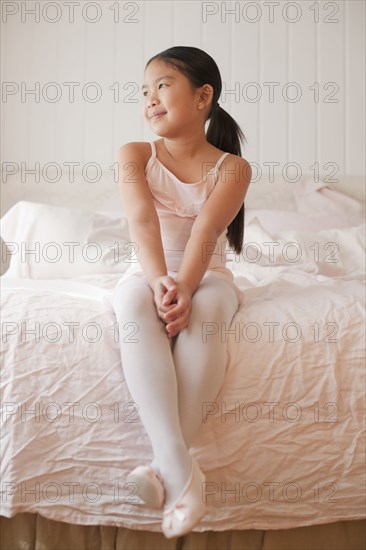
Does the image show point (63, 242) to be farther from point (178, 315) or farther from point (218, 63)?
point (218, 63)

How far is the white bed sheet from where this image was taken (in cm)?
102

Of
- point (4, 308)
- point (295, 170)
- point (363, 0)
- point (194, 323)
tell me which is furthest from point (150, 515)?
point (363, 0)

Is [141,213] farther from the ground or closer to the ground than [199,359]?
farther from the ground

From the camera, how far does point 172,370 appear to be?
100 centimetres

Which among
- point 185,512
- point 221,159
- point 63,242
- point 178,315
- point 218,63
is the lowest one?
point 185,512

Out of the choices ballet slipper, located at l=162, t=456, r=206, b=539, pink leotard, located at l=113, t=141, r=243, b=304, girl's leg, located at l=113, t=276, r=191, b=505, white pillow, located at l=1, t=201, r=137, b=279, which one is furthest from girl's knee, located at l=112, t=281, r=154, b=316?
white pillow, located at l=1, t=201, r=137, b=279

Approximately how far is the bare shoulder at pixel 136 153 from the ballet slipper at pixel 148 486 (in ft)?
2.19

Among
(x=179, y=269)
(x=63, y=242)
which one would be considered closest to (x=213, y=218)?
(x=179, y=269)

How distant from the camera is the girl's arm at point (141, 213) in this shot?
1.16 meters

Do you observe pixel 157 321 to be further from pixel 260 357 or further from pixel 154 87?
pixel 154 87

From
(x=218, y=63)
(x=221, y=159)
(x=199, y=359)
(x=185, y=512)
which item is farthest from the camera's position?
(x=218, y=63)

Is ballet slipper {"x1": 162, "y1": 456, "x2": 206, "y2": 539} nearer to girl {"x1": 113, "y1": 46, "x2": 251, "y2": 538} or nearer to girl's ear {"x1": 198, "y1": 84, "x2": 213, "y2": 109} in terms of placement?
girl {"x1": 113, "y1": 46, "x2": 251, "y2": 538}

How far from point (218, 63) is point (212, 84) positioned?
136cm

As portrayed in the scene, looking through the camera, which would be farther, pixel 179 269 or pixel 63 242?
pixel 63 242
